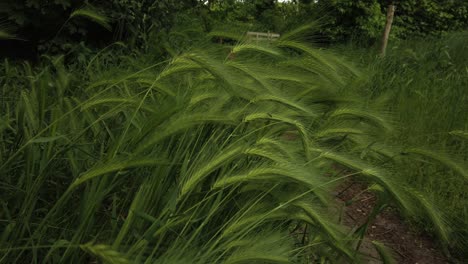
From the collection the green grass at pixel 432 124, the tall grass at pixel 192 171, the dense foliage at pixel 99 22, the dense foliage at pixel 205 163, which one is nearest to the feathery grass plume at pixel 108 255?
the dense foliage at pixel 205 163

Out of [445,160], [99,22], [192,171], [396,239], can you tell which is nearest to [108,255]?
[192,171]

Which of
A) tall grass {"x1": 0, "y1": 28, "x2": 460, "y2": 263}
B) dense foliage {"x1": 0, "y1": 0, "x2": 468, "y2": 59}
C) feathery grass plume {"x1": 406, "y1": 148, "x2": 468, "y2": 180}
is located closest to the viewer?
tall grass {"x1": 0, "y1": 28, "x2": 460, "y2": 263}

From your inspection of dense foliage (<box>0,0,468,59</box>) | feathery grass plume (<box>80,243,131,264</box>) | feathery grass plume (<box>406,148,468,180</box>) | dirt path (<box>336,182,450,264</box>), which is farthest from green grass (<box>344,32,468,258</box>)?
feathery grass plume (<box>80,243,131,264</box>)

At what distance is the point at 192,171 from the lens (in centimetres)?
153

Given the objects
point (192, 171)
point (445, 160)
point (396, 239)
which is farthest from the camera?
point (396, 239)

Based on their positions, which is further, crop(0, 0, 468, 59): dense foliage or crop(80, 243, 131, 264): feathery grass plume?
crop(0, 0, 468, 59): dense foliage

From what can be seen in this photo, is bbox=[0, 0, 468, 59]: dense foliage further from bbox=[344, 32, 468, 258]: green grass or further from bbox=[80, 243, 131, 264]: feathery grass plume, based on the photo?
bbox=[80, 243, 131, 264]: feathery grass plume

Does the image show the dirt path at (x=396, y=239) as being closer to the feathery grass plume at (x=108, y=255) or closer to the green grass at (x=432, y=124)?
the green grass at (x=432, y=124)

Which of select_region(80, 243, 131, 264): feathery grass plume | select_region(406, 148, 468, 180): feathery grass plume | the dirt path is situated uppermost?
select_region(80, 243, 131, 264): feathery grass plume

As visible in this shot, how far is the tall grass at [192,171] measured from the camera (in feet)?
4.70

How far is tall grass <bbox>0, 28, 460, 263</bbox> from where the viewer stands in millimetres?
1434

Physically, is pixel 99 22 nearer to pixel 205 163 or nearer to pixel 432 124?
pixel 205 163

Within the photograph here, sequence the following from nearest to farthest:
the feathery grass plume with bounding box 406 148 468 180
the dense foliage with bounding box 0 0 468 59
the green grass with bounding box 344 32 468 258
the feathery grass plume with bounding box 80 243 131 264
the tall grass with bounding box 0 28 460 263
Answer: the feathery grass plume with bounding box 80 243 131 264, the tall grass with bounding box 0 28 460 263, the feathery grass plume with bounding box 406 148 468 180, the green grass with bounding box 344 32 468 258, the dense foliage with bounding box 0 0 468 59

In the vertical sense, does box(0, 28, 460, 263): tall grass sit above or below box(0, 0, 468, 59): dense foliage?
below
